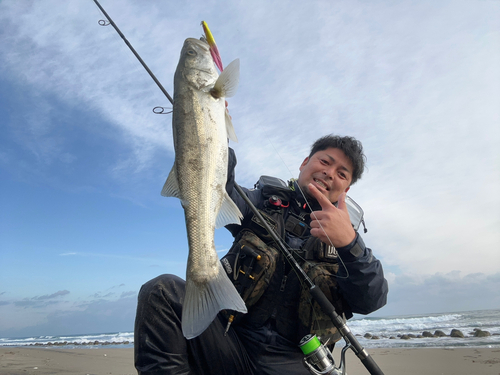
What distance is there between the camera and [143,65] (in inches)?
137

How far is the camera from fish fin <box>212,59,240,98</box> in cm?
208

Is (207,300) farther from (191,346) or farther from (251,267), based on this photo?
(251,267)

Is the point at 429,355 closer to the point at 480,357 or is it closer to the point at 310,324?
the point at 480,357

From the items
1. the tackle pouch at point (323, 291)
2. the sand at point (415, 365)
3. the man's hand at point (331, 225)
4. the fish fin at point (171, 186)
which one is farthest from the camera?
the sand at point (415, 365)

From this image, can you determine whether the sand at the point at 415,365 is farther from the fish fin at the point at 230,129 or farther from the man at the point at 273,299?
the fish fin at the point at 230,129

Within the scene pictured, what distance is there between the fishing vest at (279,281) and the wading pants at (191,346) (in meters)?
0.15

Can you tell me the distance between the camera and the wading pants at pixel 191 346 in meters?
2.42

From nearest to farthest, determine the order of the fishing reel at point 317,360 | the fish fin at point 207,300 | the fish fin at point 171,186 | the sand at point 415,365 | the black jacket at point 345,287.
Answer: the fish fin at point 207,300, the fish fin at point 171,186, the fishing reel at point 317,360, the black jacket at point 345,287, the sand at point 415,365

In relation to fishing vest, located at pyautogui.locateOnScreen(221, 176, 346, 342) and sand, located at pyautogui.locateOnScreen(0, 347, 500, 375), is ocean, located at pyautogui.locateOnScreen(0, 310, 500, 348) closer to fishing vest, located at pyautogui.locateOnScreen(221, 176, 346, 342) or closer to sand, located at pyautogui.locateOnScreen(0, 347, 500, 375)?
sand, located at pyautogui.locateOnScreen(0, 347, 500, 375)

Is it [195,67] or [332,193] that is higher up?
[195,67]

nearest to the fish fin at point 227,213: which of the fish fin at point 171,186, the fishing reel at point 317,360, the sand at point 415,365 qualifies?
the fish fin at point 171,186

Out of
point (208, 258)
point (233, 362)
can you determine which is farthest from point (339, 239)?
point (233, 362)

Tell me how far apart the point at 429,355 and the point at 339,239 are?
31.9 ft

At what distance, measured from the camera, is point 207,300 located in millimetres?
1950
